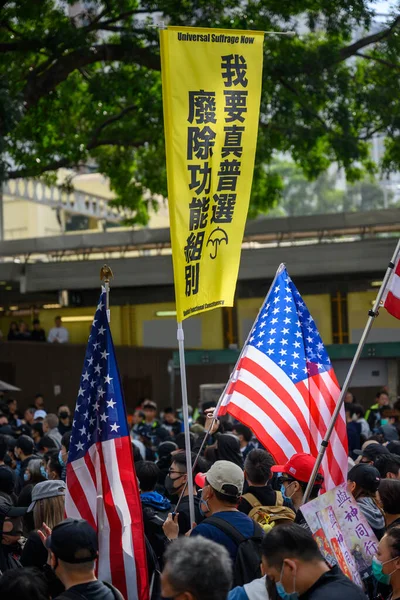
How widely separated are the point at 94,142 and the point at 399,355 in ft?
27.6

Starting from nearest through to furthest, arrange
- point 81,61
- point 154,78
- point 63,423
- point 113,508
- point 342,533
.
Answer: point 342,533
point 113,508
point 63,423
point 81,61
point 154,78

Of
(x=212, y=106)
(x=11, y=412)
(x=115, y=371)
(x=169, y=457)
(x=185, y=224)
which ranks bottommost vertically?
(x=11, y=412)

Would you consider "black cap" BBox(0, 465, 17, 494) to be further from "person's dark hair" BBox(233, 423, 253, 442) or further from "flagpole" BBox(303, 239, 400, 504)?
"person's dark hair" BBox(233, 423, 253, 442)

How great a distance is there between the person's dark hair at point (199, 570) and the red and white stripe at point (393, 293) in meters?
3.31

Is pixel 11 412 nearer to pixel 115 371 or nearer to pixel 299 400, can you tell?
pixel 299 400

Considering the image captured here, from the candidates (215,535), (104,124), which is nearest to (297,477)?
(215,535)

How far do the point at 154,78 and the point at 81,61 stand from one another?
8.63ft

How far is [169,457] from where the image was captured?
978 centimetres

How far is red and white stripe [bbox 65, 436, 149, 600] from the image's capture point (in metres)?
5.72

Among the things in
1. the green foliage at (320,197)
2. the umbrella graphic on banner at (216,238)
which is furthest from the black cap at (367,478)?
the green foliage at (320,197)

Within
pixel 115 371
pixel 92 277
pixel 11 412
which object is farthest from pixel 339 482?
pixel 92 277

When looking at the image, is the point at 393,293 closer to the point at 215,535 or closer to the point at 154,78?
the point at 215,535

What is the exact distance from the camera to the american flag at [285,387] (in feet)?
25.4

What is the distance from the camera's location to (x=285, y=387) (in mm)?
7961
